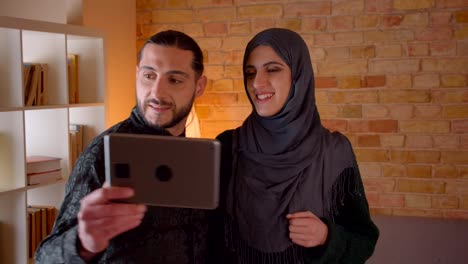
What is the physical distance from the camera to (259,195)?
159cm

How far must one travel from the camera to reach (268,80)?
5.14ft

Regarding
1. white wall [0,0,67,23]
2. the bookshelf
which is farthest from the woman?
white wall [0,0,67,23]

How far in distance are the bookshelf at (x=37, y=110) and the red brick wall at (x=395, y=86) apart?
3.12 ft

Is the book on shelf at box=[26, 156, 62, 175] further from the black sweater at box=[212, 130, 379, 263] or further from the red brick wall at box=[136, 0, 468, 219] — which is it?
the red brick wall at box=[136, 0, 468, 219]

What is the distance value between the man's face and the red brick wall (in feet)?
5.74

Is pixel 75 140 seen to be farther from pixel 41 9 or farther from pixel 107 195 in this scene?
pixel 107 195

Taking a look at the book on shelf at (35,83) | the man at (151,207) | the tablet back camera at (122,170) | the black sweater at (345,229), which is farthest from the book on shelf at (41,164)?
the tablet back camera at (122,170)

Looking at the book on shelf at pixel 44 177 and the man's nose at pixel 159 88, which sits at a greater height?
the man's nose at pixel 159 88

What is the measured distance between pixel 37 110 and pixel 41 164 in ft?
1.01

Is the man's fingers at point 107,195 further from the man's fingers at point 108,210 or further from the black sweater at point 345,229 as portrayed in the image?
the black sweater at point 345,229

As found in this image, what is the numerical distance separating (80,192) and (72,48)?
1863mm

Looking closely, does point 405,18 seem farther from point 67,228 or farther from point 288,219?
point 67,228

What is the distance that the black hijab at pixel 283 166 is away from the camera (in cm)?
157

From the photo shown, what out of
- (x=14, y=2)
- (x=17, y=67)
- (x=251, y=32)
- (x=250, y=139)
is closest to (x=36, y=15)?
(x=14, y=2)
